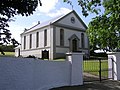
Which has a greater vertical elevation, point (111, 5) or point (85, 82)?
point (111, 5)

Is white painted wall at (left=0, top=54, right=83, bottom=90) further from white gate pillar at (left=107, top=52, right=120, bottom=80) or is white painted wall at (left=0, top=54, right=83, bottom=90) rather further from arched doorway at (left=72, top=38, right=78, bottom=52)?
arched doorway at (left=72, top=38, right=78, bottom=52)

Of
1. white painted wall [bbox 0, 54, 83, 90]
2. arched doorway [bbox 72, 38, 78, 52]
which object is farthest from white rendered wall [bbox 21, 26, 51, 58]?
white painted wall [bbox 0, 54, 83, 90]

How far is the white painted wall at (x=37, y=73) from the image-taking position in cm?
950

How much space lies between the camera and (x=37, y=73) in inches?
450

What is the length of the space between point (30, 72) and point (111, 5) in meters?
9.51

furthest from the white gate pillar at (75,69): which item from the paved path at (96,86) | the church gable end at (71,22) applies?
the church gable end at (71,22)

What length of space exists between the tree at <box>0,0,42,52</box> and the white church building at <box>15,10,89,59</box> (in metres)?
28.2

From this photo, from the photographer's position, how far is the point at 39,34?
44688 millimetres

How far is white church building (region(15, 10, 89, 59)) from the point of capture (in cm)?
4059

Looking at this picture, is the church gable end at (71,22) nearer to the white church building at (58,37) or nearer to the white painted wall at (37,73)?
the white church building at (58,37)

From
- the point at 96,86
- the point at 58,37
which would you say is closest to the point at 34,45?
the point at 58,37

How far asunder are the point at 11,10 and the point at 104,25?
31.1 ft

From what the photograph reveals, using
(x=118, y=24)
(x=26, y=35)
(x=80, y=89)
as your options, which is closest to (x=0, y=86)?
(x=80, y=89)

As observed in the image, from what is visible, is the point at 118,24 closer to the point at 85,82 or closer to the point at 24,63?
the point at 85,82
